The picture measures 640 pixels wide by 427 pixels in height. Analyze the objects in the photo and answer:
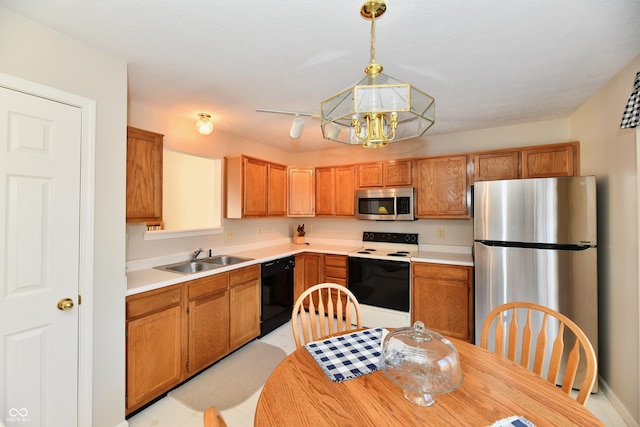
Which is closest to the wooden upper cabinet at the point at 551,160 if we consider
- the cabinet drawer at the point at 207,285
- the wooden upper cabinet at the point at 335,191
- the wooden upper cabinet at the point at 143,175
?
the wooden upper cabinet at the point at 335,191

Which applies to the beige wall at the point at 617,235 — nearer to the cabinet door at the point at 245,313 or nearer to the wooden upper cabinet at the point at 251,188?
the cabinet door at the point at 245,313

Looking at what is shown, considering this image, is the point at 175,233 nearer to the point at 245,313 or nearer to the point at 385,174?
the point at 245,313

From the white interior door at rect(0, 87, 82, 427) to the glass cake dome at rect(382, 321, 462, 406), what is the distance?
1.75 meters

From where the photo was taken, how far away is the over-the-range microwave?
3.27m

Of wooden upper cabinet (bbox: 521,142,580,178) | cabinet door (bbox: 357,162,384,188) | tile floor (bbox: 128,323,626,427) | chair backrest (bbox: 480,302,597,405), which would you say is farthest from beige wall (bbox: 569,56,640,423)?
cabinet door (bbox: 357,162,384,188)

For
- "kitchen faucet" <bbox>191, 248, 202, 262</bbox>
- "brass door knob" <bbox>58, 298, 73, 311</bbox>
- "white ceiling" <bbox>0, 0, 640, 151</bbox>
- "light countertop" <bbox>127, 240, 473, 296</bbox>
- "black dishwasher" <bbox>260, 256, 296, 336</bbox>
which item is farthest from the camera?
"black dishwasher" <bbox>260, 256, 296, 336</bbox>

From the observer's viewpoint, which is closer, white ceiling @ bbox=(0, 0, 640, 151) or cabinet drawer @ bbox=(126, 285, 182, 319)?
white ceiling @ bbox=(0, 0, 640, 151)

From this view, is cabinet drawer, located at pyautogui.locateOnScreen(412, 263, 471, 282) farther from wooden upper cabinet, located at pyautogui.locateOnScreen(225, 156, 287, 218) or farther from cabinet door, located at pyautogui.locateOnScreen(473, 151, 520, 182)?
wooden upper cabinet, located at pyautogui.locateOnScreen(225, 156, 287, 218)

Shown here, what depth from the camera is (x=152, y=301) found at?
6.36ft

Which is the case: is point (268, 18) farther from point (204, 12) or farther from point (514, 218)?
point (514, 218)

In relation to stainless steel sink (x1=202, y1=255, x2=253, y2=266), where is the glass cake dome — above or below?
below

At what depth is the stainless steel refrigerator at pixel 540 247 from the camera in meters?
2.08

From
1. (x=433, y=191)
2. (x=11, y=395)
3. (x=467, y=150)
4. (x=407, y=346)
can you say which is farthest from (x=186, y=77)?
(x=467, y=150)

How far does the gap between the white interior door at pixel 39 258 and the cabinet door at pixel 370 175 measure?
284 cm
